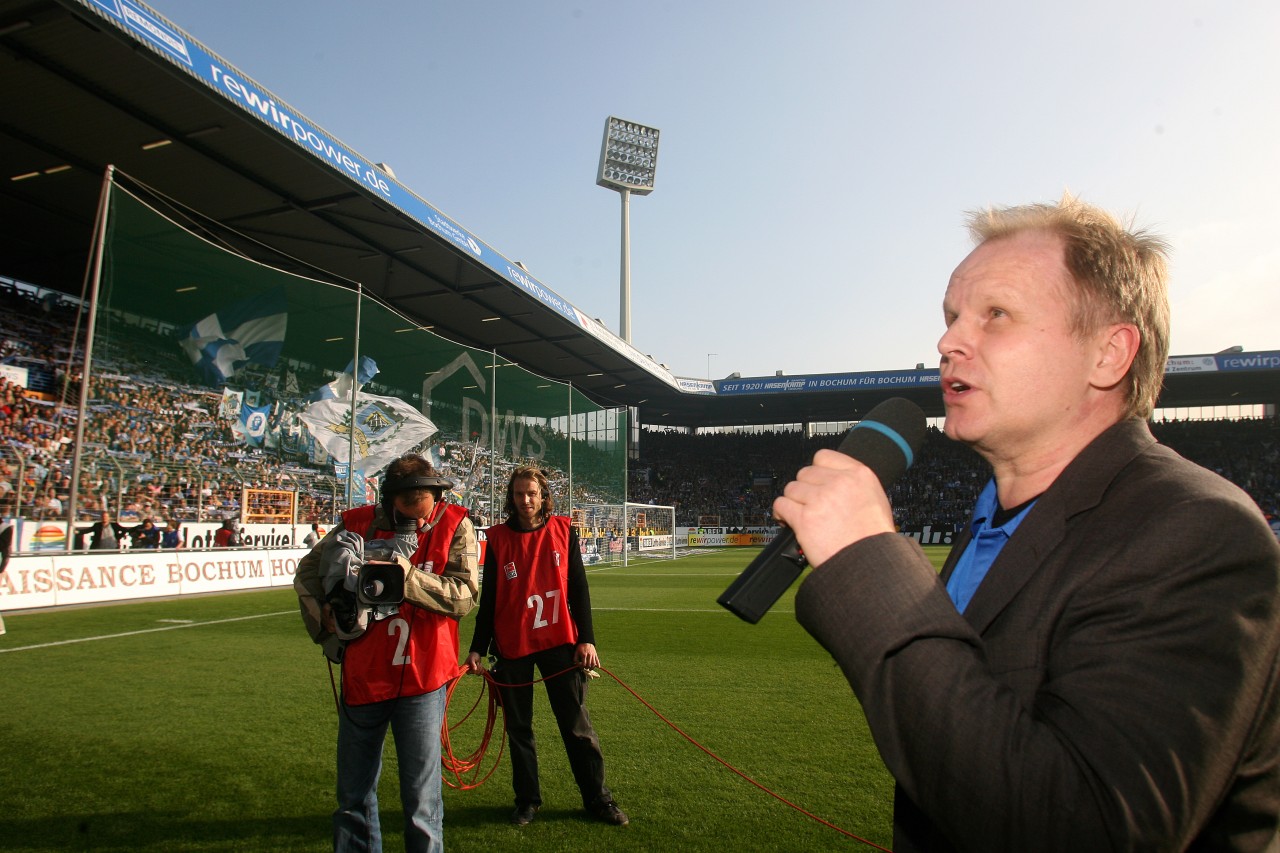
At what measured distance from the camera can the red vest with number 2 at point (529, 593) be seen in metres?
4.93

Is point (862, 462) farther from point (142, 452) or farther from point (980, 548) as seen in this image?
point (142, 452)

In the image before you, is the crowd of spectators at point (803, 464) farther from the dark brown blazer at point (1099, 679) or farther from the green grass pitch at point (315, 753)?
the dark brown blazer at point (1099, 679)

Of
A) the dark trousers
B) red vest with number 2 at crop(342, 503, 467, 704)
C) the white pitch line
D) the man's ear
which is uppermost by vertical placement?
the man's ear

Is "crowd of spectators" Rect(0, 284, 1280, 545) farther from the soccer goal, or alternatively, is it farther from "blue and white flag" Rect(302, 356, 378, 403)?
the soccer goal

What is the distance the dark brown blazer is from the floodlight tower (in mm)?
49601

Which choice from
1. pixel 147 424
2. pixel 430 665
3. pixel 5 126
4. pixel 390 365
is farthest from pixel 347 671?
pixel 5 126

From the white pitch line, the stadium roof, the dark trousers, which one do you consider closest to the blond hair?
the dark trousers

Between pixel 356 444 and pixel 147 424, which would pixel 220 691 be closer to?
pixel 147 424

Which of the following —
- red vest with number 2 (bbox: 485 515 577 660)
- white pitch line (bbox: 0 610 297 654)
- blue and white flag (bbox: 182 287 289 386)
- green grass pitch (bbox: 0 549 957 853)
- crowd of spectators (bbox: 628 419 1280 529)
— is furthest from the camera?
crowd of spectators (bbox: 628 419 1280 529)

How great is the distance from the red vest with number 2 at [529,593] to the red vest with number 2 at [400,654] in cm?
119

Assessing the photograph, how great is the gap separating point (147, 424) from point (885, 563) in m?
12.8

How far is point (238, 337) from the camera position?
1233 cm

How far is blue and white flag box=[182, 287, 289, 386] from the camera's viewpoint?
11906 mm

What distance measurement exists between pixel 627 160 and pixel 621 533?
29.4m
